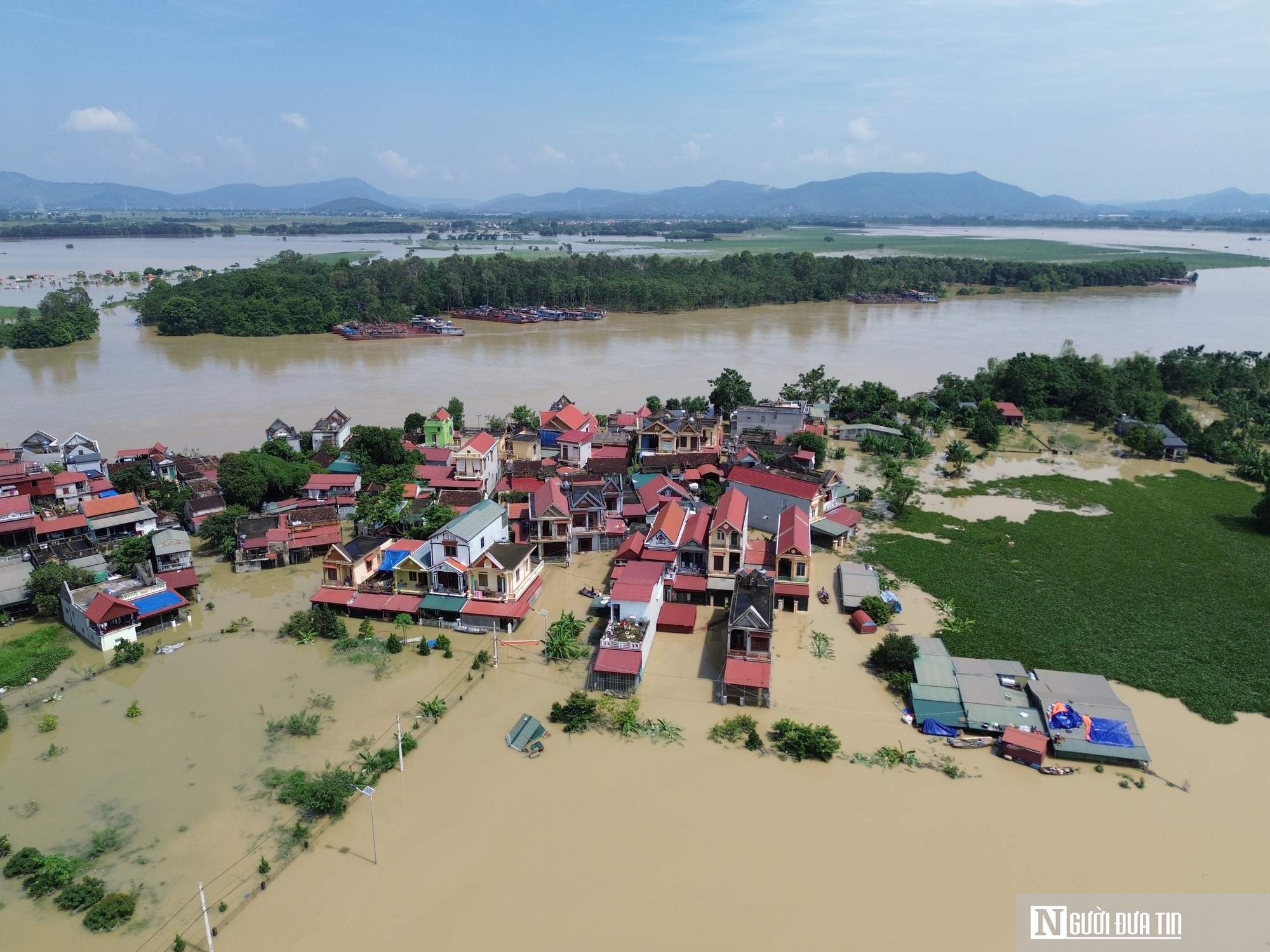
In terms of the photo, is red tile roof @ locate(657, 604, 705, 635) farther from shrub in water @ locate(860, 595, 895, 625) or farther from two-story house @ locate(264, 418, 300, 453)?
two-story house @ locate(264, 418, 300, 453)

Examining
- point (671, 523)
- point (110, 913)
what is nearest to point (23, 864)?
point (110, 913)

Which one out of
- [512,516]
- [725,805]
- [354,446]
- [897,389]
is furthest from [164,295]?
[725,805]

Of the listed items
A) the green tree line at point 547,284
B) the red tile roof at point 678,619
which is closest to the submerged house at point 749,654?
the red tile roof at point 678,619

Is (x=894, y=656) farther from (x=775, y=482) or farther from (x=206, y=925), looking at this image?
(x=206, y=925)

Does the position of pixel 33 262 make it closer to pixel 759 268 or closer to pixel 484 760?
pixel 759 268

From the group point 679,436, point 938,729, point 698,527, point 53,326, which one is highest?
point 53,326

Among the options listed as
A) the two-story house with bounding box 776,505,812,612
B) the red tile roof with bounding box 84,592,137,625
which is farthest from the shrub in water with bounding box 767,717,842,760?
the red tile roof with bounding box 84,592,137,625
